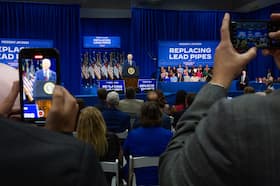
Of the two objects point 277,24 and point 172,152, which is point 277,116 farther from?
point 277,24

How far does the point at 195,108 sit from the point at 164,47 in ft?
39.1

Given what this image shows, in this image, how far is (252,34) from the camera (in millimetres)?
1142

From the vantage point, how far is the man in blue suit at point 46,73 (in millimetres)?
1120

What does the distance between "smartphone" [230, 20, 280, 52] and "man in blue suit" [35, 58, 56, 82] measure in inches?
20.3

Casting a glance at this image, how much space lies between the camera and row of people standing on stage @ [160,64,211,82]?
1248 centimetres

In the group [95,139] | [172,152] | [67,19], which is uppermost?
[67,19]

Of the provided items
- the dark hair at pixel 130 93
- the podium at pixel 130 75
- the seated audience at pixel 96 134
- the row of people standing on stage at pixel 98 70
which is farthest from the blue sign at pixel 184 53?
the seated audience at pixel 96 134

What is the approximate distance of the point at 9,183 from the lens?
0.49m

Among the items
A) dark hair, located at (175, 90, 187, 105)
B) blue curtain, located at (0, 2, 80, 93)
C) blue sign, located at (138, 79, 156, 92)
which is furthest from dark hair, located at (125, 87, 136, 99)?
blue curtain, located at (0, 2, 80, 93)

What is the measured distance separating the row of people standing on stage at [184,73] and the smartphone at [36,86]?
11269mm

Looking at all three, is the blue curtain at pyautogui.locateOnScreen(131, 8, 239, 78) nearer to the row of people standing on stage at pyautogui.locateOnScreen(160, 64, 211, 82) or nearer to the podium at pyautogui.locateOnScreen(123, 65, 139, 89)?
the row of people standing on stage at pyautogui.locateOnScreen(160, 64, 211, 82)

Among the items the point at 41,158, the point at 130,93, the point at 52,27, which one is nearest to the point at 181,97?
the point at 130,93

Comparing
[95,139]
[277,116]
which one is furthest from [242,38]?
[95,139]

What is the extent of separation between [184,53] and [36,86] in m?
11.8
